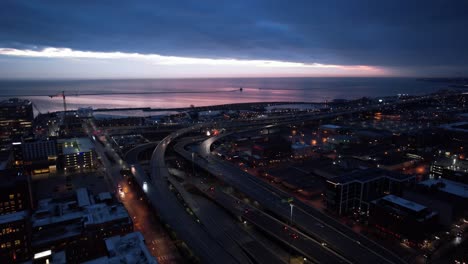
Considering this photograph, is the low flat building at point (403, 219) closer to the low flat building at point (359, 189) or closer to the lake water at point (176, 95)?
the low flat building at point (359, 189)

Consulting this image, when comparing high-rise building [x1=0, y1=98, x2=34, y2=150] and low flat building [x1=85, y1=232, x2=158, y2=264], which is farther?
high-rise building [x1=0, y1=98, x2=34, y2=150]

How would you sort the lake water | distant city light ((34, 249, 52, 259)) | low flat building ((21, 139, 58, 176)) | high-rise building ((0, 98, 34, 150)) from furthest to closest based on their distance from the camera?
the lake water → high-rise building ((0, 98, 34, 150)) → low flat building ((21, 139, 58, 176)) → distant city light ((34, 249, 52, 259))

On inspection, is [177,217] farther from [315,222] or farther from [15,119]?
[15,119]

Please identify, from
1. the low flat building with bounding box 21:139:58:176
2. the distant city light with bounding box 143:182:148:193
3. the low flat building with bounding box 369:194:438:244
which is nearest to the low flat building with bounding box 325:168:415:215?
the low flat building with bounding box 369:194:438:244

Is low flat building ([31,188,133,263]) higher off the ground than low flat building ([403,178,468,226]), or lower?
lower

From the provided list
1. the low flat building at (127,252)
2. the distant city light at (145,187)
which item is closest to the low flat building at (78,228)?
the low flat building at (127,252)

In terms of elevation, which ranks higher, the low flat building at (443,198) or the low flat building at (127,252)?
the low flat building at (443,198)

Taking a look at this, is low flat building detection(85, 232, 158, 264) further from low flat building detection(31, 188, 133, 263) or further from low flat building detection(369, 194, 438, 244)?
low flat building detection(369, 194, 438, 244)

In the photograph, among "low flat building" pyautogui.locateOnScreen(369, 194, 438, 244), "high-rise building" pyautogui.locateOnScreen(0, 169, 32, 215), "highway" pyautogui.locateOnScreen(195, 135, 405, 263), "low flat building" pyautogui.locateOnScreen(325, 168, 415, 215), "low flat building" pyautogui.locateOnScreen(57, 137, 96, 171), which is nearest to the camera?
"highway" pyautogui.locateOnScreen(195, 135, 405, 263)

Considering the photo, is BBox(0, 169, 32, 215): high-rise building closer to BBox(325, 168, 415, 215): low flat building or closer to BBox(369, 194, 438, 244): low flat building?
BBox(325, 168, 415, 215): low flat building

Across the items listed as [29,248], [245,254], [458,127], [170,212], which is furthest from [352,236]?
[458,127]

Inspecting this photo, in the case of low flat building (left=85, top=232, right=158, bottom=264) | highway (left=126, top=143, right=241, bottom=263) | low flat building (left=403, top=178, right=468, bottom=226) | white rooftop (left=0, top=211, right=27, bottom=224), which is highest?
white rooftop (left=0, top=211, right=27, bottom=224)

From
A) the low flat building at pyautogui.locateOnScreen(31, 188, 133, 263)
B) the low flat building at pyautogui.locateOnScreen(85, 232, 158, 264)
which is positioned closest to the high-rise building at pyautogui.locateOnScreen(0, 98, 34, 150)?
the low flat building at pyautogui.locateOnScreen(31, 188, 133, 263)
